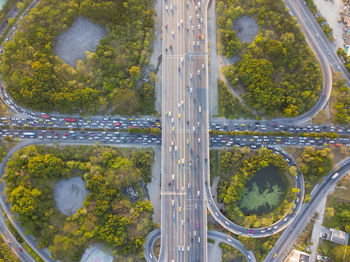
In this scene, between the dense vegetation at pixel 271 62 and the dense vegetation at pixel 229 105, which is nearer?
the dense vegetation at pixel 271 62

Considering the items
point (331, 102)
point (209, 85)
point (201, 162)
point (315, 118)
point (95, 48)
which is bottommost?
point (201, 162)

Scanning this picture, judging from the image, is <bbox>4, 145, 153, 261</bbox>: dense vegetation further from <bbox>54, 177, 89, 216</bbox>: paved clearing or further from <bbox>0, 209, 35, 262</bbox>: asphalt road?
<bbox>0, 209, 35, 262</bbox>: asphalt road

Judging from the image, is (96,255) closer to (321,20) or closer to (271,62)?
(271,62)

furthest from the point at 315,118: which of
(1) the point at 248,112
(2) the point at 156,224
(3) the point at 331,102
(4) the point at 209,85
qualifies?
(2) the point at 156,224

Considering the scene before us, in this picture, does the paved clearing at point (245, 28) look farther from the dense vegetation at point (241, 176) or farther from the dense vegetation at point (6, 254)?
the dense vegetation at point (6, 254)

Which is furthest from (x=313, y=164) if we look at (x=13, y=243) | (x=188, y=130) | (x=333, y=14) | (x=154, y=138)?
(x=13, y=243)

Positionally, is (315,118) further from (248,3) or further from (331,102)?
(248,3)

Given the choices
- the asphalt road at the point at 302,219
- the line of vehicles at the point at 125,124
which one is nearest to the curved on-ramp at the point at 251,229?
the asphalt road at the point at 302,219
